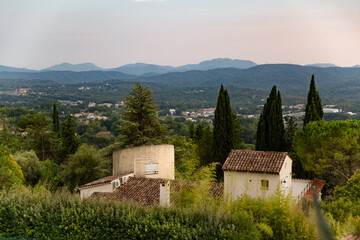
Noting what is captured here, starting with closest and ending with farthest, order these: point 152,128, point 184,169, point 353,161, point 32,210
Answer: point 32,210 → point 353,161 → point 152,128 → point 184,169

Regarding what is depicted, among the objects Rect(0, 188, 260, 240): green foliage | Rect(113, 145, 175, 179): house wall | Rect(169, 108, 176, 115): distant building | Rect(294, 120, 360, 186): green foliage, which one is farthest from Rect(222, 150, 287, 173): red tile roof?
Rect(169, 108, 176, 115): distant building

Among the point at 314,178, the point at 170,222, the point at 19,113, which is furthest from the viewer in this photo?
the point at 19,113

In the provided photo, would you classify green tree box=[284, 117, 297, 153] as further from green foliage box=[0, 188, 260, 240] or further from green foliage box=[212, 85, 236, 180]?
green foliage box=[0, 188, 260, 240]

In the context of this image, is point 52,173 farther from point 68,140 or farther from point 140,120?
point 140,120

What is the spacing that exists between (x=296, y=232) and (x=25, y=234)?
658 centimetres

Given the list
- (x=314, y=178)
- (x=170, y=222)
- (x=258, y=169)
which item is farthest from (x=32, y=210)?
(x=314, y=178)

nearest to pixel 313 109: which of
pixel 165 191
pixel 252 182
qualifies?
pixel 252 182

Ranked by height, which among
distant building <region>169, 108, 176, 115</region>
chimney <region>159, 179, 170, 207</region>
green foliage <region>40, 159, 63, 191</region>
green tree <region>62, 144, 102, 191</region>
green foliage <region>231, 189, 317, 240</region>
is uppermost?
green foliage <region>231, 189, 317, 240</region>

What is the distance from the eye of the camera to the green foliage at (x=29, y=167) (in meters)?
30.9

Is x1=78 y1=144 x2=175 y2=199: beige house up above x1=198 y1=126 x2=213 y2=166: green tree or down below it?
above

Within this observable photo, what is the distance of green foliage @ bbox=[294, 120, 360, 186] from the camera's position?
20203 millimetres

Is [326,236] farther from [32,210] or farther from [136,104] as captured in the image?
[136,104]

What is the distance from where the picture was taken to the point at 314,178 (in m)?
23.2

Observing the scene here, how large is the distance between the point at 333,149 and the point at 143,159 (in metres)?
10.9
